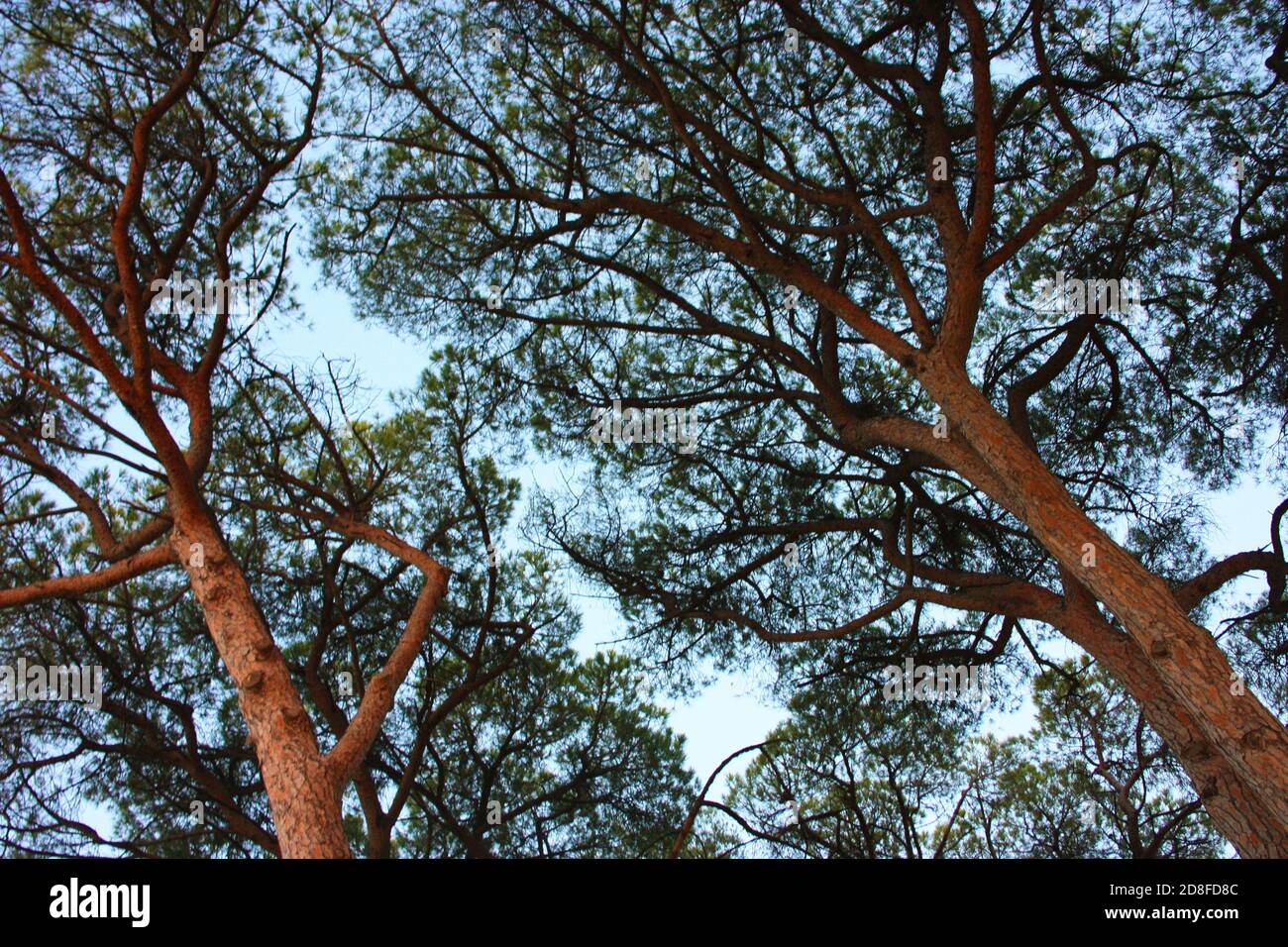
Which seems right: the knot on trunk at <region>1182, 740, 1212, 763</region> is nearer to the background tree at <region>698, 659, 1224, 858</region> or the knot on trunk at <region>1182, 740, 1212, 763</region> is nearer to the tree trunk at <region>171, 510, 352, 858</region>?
the background tree at <region>698, 659, 1224, 858</region>

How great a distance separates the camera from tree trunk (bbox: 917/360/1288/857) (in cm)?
329

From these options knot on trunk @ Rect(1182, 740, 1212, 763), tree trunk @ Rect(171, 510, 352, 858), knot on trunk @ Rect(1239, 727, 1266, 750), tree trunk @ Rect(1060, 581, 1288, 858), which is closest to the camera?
tree trunk @ Rect(171, 510, 352, 858)

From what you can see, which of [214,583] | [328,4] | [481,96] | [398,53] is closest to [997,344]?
[481,96]

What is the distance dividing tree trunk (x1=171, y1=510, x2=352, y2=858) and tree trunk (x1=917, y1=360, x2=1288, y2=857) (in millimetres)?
2609

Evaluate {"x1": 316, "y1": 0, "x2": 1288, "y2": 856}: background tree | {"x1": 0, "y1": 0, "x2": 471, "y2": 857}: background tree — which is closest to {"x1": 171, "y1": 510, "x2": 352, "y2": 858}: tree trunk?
{"x1": 0, "y1": 0, "x2": 471, "y2": 857}: background tree

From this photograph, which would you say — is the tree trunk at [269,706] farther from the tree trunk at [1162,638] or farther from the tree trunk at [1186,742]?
the tree trunk at [1186,742]

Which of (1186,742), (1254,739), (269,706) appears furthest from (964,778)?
(269,706)

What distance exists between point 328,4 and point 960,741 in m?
5.34

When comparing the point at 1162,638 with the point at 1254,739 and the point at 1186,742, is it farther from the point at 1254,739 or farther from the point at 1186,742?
the point at 1186,742

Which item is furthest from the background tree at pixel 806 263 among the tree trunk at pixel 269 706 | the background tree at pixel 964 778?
the tree trunk at pixel 269 706

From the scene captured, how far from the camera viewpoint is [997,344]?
609 centimetres

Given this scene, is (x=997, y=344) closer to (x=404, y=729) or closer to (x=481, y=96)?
(x=481, y=96)

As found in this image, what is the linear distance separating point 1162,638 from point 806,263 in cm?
316

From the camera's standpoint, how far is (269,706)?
334cm
